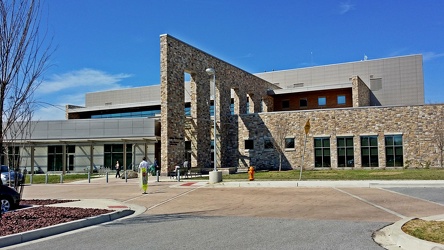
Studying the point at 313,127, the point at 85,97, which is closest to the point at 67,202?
the point at 313,127

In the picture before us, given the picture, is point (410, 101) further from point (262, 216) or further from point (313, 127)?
point (262, 216)

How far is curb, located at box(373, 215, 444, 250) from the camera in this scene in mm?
6915

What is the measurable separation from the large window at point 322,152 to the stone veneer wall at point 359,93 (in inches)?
400

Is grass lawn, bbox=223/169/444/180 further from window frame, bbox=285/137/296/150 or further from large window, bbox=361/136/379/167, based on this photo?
window frame, bbox=285/137/296/150

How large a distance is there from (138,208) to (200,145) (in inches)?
894

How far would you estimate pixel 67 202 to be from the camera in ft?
50.9

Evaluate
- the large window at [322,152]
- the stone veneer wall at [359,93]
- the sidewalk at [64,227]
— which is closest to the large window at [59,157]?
the large window at [322,152]

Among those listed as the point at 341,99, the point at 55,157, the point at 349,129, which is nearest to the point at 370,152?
the point at 349,129

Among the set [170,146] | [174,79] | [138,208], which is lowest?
[138,208]

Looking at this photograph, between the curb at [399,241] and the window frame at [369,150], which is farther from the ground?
the window frame at [369,150]

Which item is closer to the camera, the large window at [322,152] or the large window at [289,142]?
the large window at [322,152]

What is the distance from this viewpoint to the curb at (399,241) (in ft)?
22.7

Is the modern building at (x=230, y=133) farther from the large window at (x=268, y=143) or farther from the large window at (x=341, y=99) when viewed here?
the large window at (x=341, y=99)

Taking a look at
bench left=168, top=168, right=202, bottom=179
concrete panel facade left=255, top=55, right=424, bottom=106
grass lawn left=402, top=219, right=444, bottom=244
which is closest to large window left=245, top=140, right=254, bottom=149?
bench left=168, top=168, right=202, bottom=179
